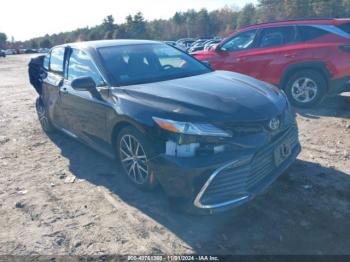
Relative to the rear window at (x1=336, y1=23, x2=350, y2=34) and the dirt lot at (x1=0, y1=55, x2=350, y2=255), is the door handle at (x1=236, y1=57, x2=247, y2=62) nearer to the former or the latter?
the rear window at (x1=336, y1=23, x2=350, y2=34)

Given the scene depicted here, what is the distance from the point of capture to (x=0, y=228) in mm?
3598

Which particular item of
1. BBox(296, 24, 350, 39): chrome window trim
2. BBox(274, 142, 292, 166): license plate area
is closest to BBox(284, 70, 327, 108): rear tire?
BBox(296, 24, 350, 39): chrome window trim

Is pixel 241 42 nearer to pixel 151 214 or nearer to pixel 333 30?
pixel 333 30

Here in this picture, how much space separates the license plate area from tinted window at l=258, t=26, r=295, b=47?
4.39m

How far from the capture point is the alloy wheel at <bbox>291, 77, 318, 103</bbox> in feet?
22.9

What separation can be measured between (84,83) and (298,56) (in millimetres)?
4685

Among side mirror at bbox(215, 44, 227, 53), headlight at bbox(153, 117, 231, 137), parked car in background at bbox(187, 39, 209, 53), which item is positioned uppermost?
side mirror at bbox(215, 44, 227, 53)

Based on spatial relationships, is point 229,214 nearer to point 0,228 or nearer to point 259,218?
point 259,218

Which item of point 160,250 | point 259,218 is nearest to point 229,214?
point 259,218

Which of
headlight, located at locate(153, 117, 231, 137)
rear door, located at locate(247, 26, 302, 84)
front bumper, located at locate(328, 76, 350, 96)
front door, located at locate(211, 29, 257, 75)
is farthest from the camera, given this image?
front door, located at locate(211, 29, 257, 75)

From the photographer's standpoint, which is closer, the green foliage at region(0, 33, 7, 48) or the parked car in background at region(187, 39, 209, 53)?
the parked car in background at region(187, 39, 209, 53)

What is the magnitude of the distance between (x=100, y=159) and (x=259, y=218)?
8.87 feet

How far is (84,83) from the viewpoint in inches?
165

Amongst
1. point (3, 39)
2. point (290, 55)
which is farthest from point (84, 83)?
point (3, 39)
